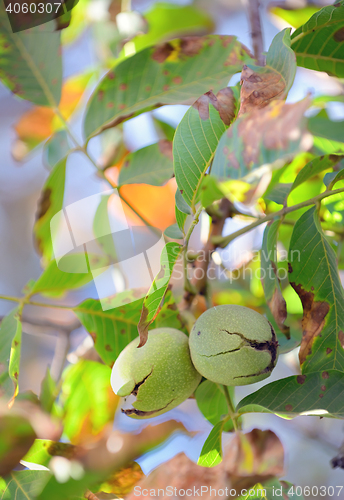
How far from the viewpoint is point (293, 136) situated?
1.09 ft

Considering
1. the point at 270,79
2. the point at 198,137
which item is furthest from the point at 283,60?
the point at 198,137

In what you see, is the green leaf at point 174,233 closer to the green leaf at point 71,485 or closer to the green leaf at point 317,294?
the green leaf at point 317,294

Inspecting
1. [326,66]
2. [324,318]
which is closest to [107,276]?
[324,318]

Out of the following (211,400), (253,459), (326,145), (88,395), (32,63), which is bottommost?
(88,395)

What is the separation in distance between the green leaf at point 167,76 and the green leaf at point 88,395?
1.94 ft

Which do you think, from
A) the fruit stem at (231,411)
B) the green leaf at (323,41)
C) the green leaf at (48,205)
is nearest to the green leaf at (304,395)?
the fruit stem at (231,411)

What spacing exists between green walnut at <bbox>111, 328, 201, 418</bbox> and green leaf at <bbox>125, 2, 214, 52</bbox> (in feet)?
3.48

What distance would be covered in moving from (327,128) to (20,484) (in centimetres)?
98

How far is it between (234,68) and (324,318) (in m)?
0.50

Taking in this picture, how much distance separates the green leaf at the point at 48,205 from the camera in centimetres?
94

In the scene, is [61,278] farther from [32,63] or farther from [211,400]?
[32,63]

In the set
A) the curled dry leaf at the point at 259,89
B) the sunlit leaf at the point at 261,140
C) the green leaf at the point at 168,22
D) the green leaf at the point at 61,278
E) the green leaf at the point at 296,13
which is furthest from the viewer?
the green leaf at the point at 168,22

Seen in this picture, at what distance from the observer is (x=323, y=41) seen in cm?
69

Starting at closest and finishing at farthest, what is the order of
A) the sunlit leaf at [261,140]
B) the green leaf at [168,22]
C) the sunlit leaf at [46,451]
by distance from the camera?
the sunlit leaf at [261,140]
the sunlit leaf at [46,451]
the green leaf at [168,22]
